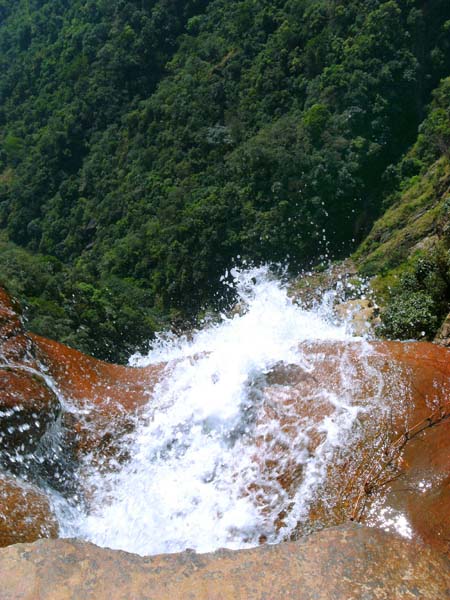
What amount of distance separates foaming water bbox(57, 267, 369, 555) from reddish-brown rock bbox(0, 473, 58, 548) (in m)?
0.29

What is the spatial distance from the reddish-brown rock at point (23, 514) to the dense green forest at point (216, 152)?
44.0ft

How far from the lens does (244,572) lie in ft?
13.4

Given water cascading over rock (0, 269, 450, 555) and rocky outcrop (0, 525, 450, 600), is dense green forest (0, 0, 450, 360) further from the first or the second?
rocky outcrop (0, 525, 450, 600)

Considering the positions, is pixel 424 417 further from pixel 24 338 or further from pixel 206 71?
pixel 206 71

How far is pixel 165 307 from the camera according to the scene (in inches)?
1133

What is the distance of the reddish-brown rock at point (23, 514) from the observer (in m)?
5.20

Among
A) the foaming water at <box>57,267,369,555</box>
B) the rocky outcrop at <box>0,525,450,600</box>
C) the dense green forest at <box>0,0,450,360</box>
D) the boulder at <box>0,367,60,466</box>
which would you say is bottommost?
the rocky outcrop at <box>0,525,450,600</box>

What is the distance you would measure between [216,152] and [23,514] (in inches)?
1090

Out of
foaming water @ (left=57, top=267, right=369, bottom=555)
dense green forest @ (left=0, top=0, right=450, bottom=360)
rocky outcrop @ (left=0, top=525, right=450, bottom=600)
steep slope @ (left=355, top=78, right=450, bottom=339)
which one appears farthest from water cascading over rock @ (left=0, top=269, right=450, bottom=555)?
dense green forest @ (left=0, top=0, right=450, bottom=360)

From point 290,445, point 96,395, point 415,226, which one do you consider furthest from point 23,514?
point 415,226

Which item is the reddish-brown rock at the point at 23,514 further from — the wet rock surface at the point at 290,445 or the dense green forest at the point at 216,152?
the dense green forest at the point at 216,152

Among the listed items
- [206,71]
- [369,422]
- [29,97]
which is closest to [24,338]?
[369,422]

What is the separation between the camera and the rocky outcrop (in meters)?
3.93

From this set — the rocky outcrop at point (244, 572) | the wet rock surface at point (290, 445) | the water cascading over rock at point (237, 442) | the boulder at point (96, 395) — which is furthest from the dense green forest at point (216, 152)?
the rocky outcrop at point (244, 572)
